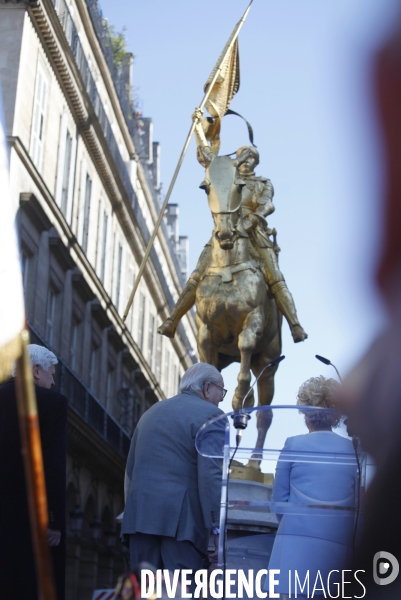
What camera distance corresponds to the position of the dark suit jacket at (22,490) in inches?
174

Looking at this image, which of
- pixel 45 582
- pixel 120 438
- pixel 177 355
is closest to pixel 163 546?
pixel 45 582

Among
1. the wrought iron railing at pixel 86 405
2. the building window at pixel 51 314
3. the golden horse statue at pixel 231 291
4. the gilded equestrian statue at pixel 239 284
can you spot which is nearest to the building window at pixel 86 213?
the building window at pixel 51 314

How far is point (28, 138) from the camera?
23078mm

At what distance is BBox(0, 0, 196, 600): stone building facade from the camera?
2317 cm

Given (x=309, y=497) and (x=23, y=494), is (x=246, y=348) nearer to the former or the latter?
(x=23, y=494)

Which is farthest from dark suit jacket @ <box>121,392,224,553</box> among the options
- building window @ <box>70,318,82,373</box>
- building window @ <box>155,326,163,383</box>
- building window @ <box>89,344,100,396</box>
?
building window @ <box>155,326,163,383</box>

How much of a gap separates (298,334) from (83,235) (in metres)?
20.0

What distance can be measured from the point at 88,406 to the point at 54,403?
21990mm

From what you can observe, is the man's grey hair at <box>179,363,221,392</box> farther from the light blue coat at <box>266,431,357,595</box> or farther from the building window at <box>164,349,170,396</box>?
the building window at <box>164,349,170,396</box>

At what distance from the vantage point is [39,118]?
960 inches

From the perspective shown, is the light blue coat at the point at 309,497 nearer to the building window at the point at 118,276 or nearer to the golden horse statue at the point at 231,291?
the golden horse statue at the point at 231,291

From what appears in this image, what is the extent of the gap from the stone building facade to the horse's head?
9.57 meters

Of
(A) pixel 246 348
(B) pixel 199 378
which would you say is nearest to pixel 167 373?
(A) pixel 246 348

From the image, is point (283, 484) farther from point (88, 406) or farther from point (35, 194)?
point (88, 406)
